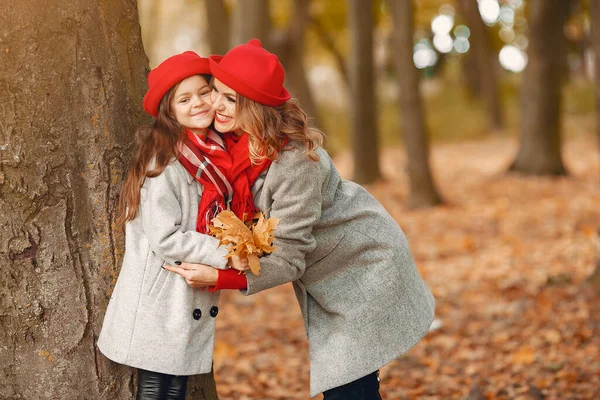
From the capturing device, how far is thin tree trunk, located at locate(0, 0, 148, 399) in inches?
108

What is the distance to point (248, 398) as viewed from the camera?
454cm

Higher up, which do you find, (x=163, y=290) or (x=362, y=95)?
(x=362, y=95)

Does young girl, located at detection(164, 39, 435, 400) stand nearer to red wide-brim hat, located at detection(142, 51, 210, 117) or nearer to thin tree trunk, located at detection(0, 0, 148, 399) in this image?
red wide-brim hat, located at detection(142, 51, 210, 117)

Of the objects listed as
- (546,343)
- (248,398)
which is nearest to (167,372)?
(248,398)

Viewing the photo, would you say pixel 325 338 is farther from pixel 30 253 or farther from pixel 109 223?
pixel 30 253

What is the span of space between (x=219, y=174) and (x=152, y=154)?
0.96 feet

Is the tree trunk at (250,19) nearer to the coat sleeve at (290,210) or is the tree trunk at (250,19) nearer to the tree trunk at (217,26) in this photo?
the tree trunk at (217,26)

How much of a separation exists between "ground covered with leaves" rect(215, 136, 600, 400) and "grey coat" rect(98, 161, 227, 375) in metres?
1.93

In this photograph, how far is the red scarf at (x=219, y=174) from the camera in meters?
2.74

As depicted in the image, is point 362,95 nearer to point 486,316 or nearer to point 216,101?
point 486,316

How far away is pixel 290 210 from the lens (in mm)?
2691

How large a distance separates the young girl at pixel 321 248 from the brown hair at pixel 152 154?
0.19 meters

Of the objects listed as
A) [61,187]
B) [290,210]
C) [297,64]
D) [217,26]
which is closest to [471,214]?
[217,26]

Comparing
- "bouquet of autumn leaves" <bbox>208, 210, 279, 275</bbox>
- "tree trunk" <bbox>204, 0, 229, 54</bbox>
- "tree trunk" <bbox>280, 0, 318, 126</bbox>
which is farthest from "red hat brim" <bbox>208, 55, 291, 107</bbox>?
"tree trunk" <bbox>280, 0, 318, 126</bbox>
